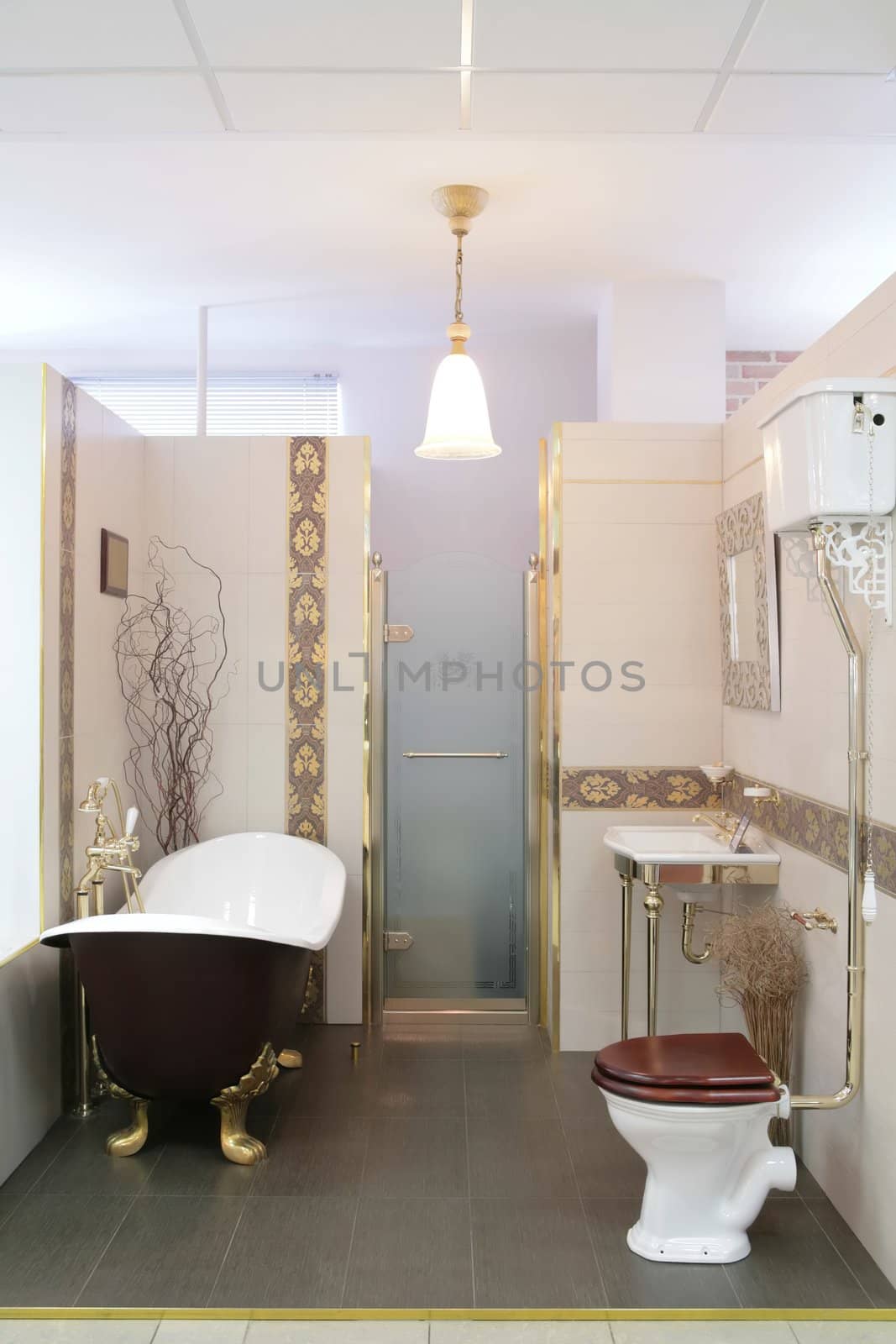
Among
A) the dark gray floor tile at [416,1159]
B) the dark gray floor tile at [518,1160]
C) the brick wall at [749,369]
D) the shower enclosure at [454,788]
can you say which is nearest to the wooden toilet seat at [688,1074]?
the dark gray floor tile at [518,1160]

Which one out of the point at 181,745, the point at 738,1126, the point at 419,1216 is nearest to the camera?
the point at 738,1126

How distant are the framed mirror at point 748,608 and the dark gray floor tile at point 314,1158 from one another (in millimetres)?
1823

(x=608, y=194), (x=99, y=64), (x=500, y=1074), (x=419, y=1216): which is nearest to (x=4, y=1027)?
(x=419, y=1216)

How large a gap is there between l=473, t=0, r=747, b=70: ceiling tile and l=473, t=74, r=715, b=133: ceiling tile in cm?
4

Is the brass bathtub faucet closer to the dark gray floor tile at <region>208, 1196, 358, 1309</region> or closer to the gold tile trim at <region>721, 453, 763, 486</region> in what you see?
the dark gray floor tile at <region>208, 1196, 358, 1309</region>

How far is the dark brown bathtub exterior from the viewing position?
9.37 feet

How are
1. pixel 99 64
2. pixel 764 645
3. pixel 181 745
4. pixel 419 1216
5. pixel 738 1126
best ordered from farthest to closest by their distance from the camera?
pixel 181 745, pixel 764 645, pixel 419 1216, pixel 738 1126, pixel 99 64

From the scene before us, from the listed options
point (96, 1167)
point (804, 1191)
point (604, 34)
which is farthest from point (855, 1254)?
point (604, 34)

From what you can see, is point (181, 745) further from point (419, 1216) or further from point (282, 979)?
point (419, 1216)

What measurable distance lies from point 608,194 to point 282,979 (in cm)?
260

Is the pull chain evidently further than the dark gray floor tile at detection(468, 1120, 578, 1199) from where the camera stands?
No

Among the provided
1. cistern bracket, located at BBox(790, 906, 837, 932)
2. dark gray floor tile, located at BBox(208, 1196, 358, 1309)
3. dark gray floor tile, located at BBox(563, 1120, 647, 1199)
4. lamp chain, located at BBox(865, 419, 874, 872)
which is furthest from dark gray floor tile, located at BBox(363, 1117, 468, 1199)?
lamp chain, located at BBox(865, 419, 874, 872)

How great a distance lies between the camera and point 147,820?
430 centimetres

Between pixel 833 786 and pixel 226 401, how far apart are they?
356cm
